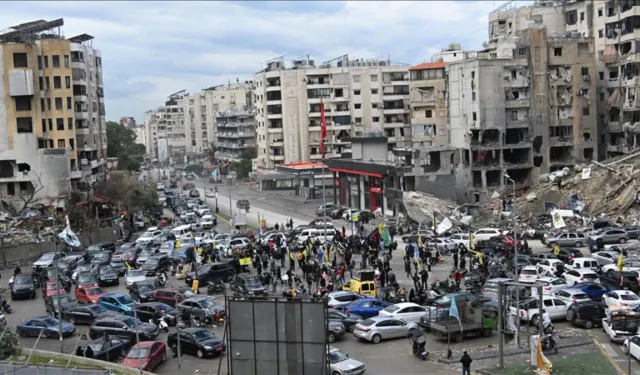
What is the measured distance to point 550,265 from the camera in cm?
3728

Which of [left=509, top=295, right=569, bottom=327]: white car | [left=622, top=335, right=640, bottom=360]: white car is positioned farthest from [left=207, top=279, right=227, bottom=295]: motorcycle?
[left=622, top=335, right=640, bottom=360]: white car

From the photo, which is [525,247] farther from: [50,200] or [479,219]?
[50,200]

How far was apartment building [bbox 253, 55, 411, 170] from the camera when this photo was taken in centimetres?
10000

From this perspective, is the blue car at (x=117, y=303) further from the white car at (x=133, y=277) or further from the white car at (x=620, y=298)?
the white car at (x=620, y=298)

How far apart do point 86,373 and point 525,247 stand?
91.2ft

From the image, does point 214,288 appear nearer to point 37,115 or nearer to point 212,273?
point 212,273

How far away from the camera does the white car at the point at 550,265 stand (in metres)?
36.9

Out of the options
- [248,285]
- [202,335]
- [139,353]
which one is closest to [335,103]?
[248,285]

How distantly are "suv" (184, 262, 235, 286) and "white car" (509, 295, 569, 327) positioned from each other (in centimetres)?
1592

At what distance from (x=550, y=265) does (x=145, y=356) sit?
20007 millimetres

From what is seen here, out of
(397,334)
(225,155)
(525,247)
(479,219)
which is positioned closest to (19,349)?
(397,334)

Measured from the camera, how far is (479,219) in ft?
191

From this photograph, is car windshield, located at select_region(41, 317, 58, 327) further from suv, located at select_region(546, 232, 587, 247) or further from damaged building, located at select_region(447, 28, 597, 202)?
damaged building, located at select_region(447, 28, 597, 202)

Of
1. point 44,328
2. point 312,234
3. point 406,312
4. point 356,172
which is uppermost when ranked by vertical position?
point 356,172
